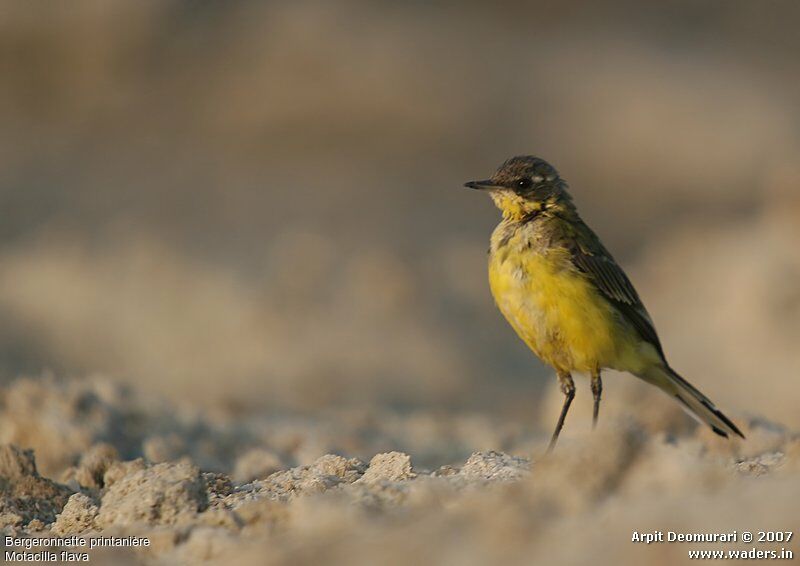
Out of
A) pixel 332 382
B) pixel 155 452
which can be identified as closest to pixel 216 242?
pixel 332 382

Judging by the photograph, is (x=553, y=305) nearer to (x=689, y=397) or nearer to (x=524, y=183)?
(x=524, y=183)

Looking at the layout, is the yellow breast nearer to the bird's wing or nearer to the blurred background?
the bird's wing

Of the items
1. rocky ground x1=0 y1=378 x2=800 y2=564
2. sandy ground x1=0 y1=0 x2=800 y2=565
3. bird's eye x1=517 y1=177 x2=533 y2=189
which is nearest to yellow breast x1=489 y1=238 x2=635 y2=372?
bird's eye x1=517 y1=177 x2=533 y2=189

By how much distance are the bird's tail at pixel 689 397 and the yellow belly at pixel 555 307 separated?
453 millimetres

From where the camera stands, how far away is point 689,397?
711 centimetres

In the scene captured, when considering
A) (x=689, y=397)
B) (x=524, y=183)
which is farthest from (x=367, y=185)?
(x=689, y=397)

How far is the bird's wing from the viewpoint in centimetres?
679

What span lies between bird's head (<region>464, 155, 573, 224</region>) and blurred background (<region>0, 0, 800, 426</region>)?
4.82m

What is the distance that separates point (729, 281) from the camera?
595 inches

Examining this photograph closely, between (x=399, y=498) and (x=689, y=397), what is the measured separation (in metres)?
2.96

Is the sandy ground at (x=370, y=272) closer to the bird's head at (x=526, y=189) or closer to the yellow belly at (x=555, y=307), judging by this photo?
the yellow belly at (x=555, y=307)

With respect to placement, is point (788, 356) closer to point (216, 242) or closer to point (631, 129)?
point (216, 242)

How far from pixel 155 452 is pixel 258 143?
15574 millimetres

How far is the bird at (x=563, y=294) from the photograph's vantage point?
259 inches
